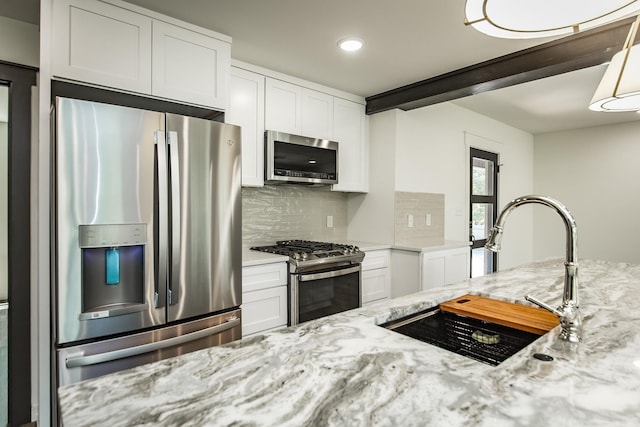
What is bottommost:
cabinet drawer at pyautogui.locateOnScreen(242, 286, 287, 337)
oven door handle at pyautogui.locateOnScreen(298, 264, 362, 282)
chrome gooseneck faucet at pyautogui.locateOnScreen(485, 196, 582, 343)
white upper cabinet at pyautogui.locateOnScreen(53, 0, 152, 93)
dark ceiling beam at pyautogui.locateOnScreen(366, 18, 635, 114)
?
cabinet drawer at pyautogui.locateOnScreen(242, 286, 287, 337)

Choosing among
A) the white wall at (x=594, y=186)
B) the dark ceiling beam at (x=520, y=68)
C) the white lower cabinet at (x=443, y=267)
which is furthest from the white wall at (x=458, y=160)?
the white lower cabinet at (x=443, y=267)

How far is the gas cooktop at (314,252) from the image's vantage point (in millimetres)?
2652

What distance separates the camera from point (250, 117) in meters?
2.82

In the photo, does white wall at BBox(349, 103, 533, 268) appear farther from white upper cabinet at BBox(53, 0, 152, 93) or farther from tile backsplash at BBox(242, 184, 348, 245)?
white upper cabinet at BBox(53, 0, 152, 93)

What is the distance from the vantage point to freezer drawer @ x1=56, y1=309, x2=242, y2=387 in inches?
64.9

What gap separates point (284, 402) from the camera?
722 mm

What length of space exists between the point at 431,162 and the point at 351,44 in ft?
6.33

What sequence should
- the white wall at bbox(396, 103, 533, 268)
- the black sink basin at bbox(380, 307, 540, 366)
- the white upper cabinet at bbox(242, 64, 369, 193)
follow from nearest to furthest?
the black sink basin at bbox(380, 307, 540, 366) → the white upper cabinet at bbox(242, 64, 369, 193) → the white wall at bbox(396, 103, 533, 268)

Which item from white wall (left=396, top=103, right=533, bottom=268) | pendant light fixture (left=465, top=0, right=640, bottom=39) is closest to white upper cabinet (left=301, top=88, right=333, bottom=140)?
white wall (left=396, top=103, right=533, bottom=268)

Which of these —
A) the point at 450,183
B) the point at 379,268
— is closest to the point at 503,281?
the point at 379,268

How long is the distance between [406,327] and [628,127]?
5.44m

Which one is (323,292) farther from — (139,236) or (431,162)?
(431,162)

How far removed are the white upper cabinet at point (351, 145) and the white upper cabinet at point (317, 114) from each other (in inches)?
3.0

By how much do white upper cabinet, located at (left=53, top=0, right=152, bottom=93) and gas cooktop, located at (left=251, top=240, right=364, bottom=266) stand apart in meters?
1.43
